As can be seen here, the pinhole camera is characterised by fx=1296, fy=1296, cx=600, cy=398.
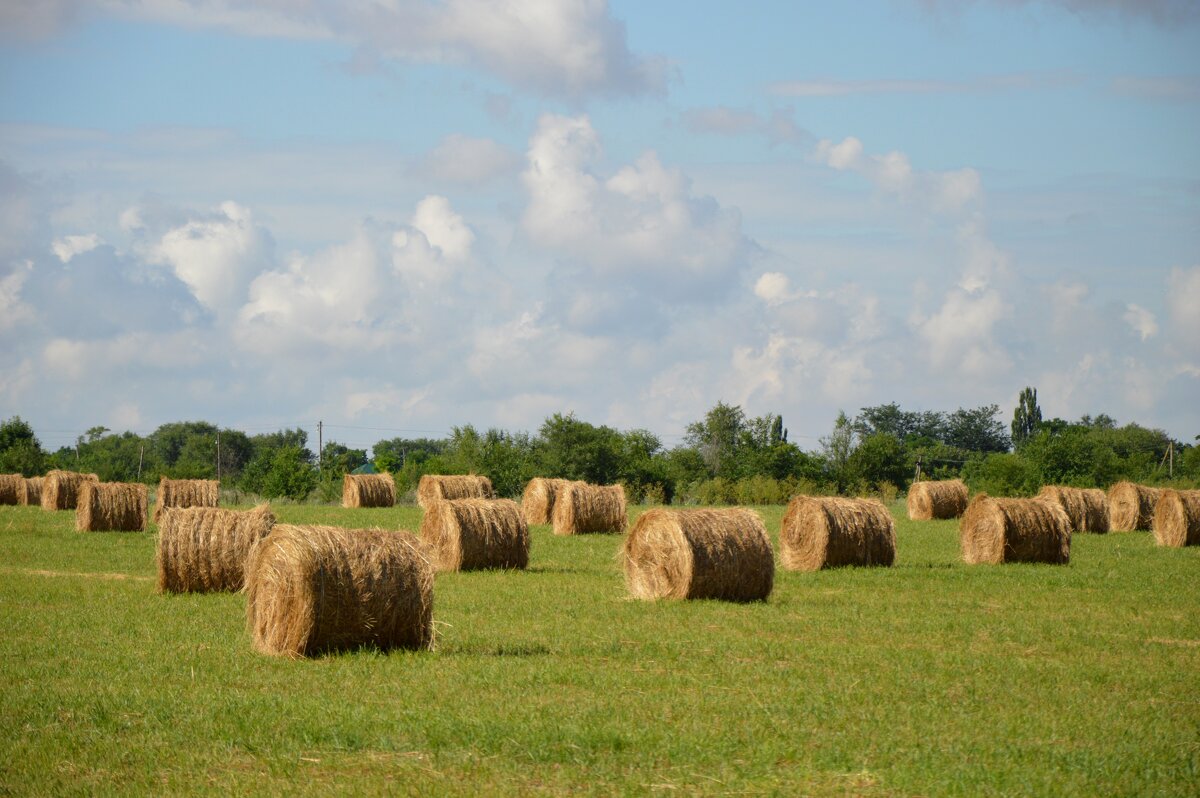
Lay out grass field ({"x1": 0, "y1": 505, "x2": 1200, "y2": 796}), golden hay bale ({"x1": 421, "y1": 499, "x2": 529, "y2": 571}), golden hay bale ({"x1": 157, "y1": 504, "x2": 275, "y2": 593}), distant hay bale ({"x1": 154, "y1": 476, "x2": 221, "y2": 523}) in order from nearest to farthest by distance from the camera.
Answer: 1. grass field ({"x1": 0, "y1": 505, "x2": 1200, "y2": 796})
2. golden hay bale ({"x1": 157, "y1": 504, "x2": 275, "y2": 593})
3. golden hay bale ({"x1": 421, "y1": 499, "x2": 529, "y2": 571})
4. distant hay bale ({"x1": 154, "y1": 476, "x2": 221, "y2": 523})

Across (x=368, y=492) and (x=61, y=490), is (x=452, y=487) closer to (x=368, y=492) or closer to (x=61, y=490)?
(x=368, y=492)

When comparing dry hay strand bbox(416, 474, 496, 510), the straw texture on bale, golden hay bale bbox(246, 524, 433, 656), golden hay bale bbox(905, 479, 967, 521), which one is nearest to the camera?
golden hay bale bbox(246, 524, 433, 656)

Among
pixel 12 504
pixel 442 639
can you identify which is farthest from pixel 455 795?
pixel 12 504

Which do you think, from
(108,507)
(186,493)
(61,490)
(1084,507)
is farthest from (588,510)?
(61,490)

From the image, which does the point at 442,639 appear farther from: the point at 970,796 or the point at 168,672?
the point at 970,796

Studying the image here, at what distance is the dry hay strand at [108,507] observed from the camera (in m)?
31.6

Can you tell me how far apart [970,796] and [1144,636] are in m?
8.35

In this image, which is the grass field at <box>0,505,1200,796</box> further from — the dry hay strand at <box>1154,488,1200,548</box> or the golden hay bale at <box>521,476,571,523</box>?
the golden hay bale at <box>521,476,571,523</box>

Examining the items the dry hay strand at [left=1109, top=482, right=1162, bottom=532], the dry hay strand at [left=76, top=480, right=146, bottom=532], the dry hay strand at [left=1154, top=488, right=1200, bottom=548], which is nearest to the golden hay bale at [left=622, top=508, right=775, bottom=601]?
the dry hay strand at [left=1154, top=488, right=1200, bottom=548]

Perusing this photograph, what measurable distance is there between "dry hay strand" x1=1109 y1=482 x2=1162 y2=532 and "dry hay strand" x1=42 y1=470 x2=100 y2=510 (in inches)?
1274

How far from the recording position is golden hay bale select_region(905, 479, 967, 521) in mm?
43469

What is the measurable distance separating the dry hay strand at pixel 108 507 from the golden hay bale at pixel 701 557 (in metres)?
17.8

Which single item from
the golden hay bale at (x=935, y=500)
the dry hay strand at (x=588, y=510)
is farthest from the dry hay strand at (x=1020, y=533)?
the golden hay bale at (x=935, y=500)

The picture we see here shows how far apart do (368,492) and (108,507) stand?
54.8 ft
